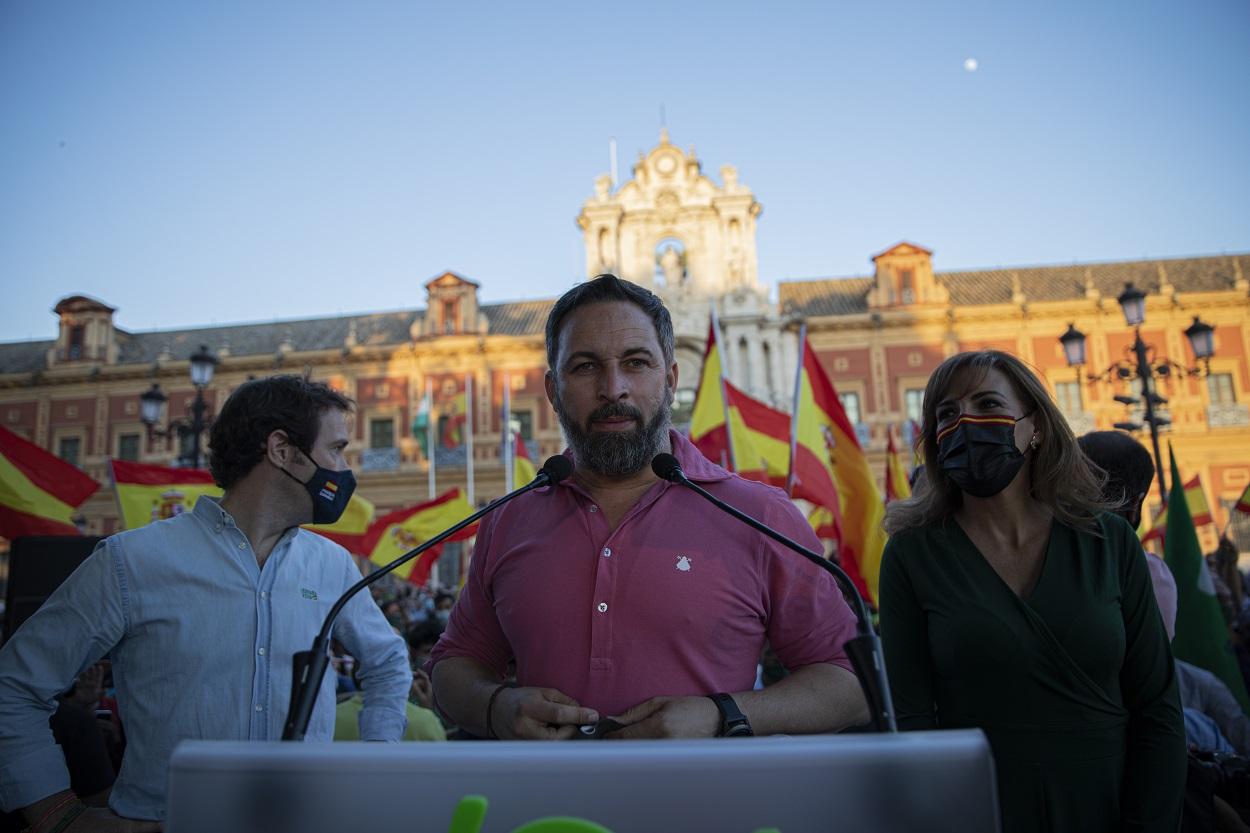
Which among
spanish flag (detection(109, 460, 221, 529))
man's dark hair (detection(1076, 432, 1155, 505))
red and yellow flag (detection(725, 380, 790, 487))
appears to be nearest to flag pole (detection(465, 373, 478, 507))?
red and yellow flag (detection(725, 380, 790, 487))

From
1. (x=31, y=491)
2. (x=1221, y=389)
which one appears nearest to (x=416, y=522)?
(x=31, y=491)

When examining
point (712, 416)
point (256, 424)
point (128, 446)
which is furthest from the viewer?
point (128, 446)

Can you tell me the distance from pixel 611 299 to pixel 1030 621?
53.4 inches

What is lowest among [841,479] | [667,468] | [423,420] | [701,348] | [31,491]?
[667,468]

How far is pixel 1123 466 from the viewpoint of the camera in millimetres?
3150

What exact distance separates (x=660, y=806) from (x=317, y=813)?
374mm

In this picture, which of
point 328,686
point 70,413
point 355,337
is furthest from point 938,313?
point 70,413

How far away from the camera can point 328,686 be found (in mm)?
2701

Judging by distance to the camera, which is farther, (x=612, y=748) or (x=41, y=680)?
(x=41, y=680)

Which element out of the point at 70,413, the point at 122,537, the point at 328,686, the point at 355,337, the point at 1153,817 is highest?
the point at 355,337

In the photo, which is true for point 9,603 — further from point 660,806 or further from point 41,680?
point 660,806

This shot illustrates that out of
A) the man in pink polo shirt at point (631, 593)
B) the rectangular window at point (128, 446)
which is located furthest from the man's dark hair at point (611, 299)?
the rectangular window at point (128, 446)

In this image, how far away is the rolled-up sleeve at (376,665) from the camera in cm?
268

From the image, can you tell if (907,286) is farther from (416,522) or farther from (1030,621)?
(1030,621)
